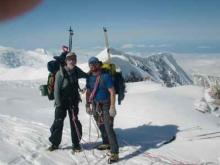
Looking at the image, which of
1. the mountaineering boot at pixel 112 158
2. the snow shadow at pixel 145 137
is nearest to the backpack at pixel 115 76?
the mountaineering boot at pixel 112 158

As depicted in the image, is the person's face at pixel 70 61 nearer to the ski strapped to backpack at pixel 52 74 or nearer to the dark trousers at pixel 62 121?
the ski strapped to backpack at pixel 52 74

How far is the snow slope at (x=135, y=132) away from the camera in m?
8.71

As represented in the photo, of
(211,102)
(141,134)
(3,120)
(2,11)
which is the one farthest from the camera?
(211,102)

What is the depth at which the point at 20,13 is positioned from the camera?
0.98m

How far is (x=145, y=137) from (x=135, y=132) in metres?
0.57

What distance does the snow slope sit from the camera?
28.6ft

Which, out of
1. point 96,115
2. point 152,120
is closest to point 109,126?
point 96,115

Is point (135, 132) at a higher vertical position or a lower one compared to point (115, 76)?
lower

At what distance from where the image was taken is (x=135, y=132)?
1147cm

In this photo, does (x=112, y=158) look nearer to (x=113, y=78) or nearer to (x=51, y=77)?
(x=113, y=78)

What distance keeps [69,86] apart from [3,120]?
14.5 ft

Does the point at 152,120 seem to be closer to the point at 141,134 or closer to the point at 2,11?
the point at 141,134

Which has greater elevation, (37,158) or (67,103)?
(67,103)

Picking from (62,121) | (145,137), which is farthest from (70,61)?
(145,137)
